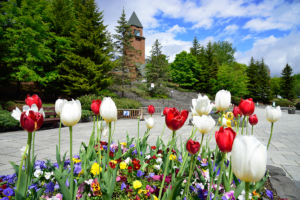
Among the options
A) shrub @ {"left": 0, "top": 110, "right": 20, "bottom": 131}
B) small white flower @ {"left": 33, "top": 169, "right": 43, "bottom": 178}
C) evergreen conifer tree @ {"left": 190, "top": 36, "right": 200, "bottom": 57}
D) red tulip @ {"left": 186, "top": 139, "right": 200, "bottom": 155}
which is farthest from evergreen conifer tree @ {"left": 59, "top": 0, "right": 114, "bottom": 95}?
evergreen conifer tree @ {"left": 190, "top": 36, "right": 200, "bottom": 57}

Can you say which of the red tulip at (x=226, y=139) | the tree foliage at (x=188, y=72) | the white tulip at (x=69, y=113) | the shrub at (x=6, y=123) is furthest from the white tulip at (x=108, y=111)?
the tree foliage at (x=188, y=72)

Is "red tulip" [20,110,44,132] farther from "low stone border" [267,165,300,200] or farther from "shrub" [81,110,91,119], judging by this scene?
"shrub" [81,110,91,119]

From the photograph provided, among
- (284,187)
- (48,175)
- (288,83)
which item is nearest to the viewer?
(48,175)

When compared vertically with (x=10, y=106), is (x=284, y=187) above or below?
below

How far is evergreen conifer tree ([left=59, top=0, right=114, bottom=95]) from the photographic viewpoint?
51.3 ft

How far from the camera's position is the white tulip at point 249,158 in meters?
0.66

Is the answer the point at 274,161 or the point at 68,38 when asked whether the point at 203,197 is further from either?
the point at 68,38

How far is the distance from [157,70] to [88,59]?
12396 mm

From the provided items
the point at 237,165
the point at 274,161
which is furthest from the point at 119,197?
the point at 274,161

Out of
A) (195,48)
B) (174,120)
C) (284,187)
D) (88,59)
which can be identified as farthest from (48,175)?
(195,48)

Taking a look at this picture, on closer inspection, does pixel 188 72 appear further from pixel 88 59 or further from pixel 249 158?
pixel 249 158

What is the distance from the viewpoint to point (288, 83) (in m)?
38.2

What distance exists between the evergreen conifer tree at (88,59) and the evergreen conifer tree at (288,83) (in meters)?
39.5

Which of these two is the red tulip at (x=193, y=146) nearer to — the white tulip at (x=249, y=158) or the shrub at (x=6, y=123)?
the white tulip at (x=249, y=158)
